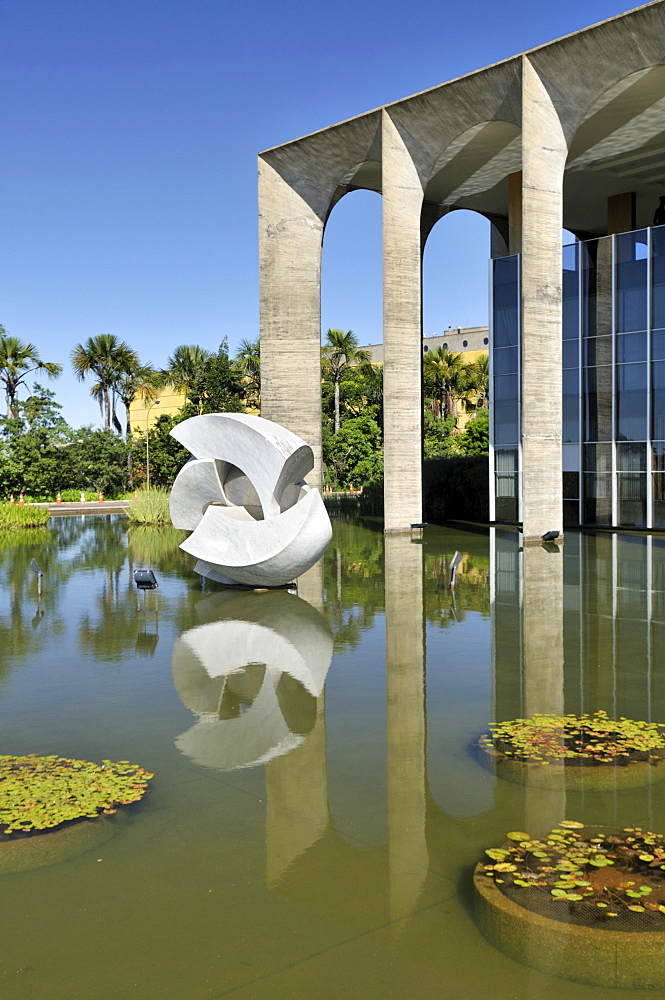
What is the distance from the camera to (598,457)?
3073cm

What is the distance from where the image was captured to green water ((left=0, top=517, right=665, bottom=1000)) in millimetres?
4570

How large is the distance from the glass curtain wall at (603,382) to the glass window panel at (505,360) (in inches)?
1.4

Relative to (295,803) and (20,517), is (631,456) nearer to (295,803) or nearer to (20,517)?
(20,517)

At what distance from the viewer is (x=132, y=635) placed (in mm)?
13258

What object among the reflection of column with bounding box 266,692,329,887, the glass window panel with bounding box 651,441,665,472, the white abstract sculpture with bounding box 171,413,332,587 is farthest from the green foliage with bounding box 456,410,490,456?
the reflection of column with bounding box 266,692,329,887

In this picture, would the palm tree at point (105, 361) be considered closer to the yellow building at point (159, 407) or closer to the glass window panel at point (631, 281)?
the yellow building at point (159, 407)

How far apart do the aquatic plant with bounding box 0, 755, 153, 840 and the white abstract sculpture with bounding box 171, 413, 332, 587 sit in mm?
8360

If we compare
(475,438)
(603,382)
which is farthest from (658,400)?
(475,438)

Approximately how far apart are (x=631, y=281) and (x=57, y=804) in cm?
2765

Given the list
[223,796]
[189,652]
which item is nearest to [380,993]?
[223,796]

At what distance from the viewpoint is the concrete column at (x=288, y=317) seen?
1267 inches

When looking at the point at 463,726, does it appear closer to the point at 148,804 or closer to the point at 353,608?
the point at 148,804

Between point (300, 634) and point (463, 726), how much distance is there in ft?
16.1

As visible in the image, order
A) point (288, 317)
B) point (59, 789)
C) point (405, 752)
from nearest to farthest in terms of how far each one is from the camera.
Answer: point (59, 789) < point (405, 752) < point (288, 317)
